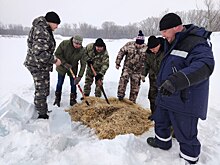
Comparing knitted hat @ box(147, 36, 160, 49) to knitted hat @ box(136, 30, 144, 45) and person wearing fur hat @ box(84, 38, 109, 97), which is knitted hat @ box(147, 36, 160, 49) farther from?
person wearing fur hat @ box(84, 38, 109, 97)

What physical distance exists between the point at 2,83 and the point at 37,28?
11.7ft

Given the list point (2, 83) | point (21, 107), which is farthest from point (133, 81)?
point (2, 83)

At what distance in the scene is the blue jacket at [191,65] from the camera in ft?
6.68

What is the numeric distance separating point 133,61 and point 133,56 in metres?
0.10

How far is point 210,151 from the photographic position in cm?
287

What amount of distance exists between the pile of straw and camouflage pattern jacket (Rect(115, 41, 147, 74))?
3.47 ft

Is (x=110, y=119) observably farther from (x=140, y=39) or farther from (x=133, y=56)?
(x=140, y=39)

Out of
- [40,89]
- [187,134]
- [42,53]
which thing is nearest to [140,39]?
[42,53]

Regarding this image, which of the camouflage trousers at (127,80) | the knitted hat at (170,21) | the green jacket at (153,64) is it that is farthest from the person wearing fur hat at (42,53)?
the knitted hat at (170,21)

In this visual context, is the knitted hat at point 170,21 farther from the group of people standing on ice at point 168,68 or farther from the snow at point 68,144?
the snow at point 68,144

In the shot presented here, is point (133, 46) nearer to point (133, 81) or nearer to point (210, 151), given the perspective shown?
point (133, 81)

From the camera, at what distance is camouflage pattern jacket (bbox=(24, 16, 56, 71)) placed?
3.37 metres

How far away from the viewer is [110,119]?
3.50 metres

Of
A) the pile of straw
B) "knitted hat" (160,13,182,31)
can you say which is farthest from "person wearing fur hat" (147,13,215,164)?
the pile of straw
